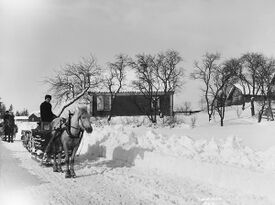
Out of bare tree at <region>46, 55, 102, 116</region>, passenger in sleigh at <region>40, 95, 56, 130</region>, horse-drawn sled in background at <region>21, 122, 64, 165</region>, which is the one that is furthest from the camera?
bare tree at <region>46, 55, 102, 116</region>

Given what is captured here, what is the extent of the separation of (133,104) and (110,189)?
46.9 m

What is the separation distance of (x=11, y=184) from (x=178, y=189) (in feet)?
12.1

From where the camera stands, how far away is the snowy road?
816 centimetres

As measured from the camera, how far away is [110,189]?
9.32m

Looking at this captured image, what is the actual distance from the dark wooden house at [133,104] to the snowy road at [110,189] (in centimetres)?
2915

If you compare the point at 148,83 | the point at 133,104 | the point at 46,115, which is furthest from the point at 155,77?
the point at 46,115

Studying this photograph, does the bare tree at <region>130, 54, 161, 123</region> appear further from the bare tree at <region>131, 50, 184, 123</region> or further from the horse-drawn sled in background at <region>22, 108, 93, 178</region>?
the horse-drawn sled in background at <region>22, 108, 93, 178</region>

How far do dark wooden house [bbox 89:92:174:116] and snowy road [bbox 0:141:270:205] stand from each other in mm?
29151

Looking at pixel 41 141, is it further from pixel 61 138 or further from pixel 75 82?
pixel 75 82

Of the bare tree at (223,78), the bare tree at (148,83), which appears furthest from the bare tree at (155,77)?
the bare tree at (223,78)

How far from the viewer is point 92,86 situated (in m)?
39.9

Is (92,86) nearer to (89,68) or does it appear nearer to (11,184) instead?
(89,68)

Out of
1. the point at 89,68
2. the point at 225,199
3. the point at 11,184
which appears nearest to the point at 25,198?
the point at 11,184

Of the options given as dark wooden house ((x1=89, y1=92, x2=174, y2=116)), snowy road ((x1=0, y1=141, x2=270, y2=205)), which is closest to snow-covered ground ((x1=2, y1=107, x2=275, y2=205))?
snowy road ((x1=0, y1=141, x2=270, y2=205))
